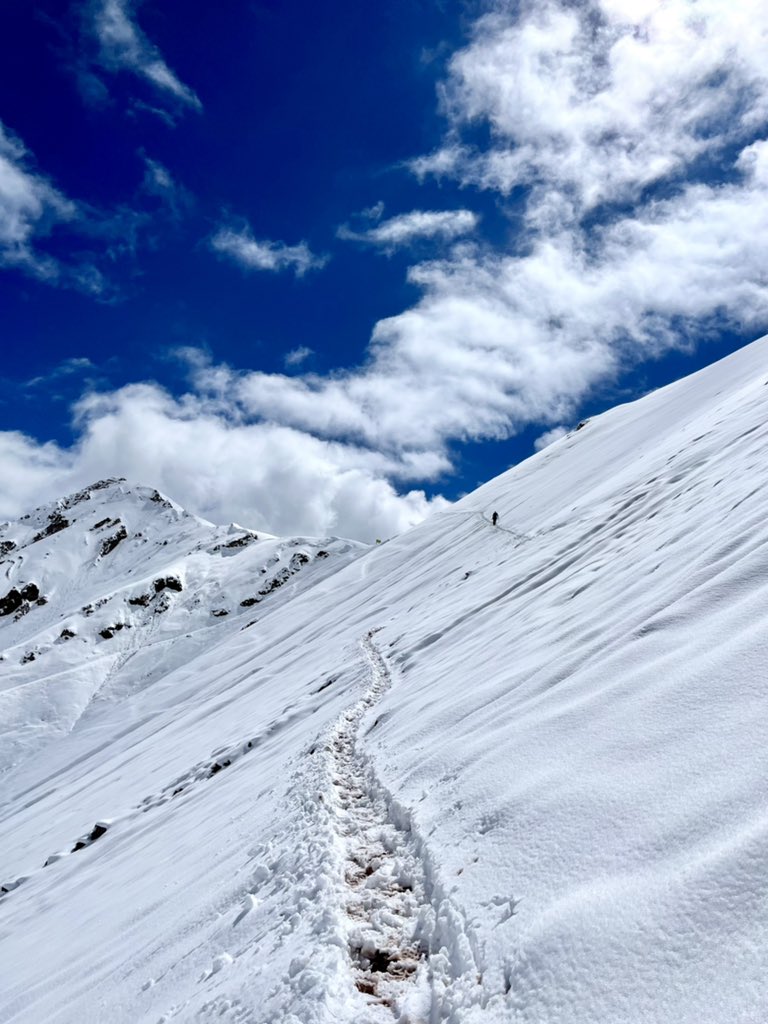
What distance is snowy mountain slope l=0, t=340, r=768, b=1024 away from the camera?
3.50 metres

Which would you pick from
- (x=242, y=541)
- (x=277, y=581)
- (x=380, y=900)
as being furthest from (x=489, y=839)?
(x=242, y=541)

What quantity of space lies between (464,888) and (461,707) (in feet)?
16.4

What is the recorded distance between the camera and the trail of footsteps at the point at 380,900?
14.8 feet

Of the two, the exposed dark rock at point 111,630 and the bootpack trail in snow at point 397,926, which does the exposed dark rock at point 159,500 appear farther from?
the bootpack trail in snow at point 397,926

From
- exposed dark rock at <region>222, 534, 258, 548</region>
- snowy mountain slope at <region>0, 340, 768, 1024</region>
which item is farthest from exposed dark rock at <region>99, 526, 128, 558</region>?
snowy mountain slope at <region>0, 340, 768, 1024</region>

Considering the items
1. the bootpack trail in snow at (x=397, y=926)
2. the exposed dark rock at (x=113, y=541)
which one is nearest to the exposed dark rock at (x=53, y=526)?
the exposed dark rock at (x=113, y=541)

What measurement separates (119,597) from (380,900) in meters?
99.5

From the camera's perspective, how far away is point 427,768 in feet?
26.8

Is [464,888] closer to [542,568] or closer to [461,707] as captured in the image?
[461,707]

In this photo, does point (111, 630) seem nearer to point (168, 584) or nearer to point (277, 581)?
point (168, 584)

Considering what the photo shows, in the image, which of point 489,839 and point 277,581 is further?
point 277,581

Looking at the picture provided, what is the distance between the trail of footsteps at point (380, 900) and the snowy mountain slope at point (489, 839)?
0.09 ft

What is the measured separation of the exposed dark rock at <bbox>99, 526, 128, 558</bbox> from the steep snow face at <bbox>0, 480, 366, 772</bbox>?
1.09 ft

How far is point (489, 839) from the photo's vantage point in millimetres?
5457
